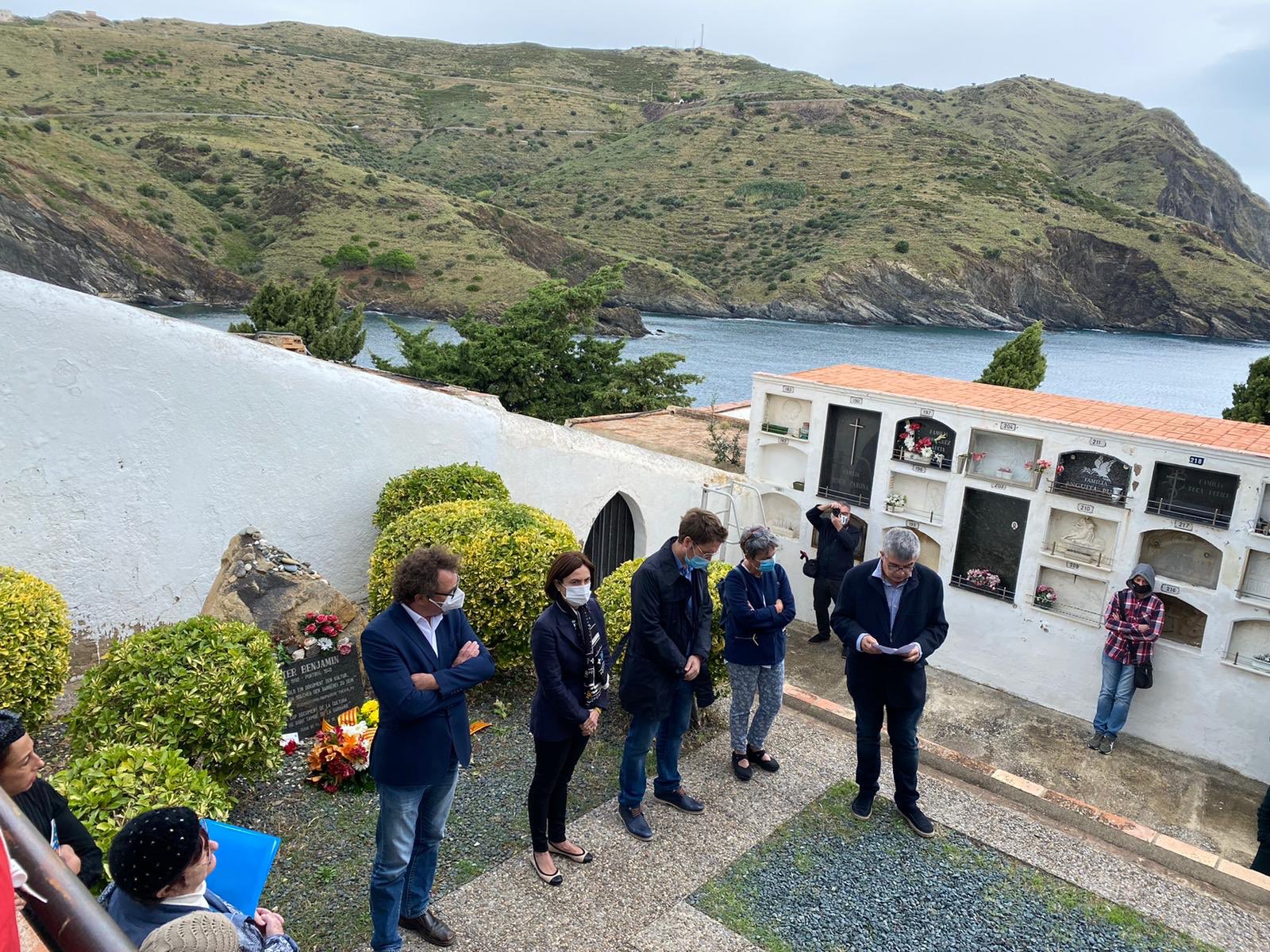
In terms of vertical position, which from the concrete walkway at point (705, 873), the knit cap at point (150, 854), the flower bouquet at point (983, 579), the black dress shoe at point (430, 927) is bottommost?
the flower bouquet at point (983, 579)

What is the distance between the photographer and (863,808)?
197 inches

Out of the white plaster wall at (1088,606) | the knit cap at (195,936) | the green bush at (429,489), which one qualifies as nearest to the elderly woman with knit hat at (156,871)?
the knit cap at (195,936)

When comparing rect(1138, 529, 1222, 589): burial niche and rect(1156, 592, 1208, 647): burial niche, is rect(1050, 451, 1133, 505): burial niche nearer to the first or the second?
rect(1138, 529, 1222, 589): burial niche

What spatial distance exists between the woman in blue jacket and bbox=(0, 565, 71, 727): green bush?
4.20 metres

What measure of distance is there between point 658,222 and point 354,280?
31.1m

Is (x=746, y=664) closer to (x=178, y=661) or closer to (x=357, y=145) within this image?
(x=178, y=661)

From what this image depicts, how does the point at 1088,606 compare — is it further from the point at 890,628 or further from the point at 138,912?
the point at 138,912

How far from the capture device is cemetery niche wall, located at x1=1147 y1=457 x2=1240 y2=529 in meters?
8.31

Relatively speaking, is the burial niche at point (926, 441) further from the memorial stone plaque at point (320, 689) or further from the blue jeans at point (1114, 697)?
the memorial stone plaque at point (320, 689)

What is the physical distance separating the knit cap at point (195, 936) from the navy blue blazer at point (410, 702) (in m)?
1.27

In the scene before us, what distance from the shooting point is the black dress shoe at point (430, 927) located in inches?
147

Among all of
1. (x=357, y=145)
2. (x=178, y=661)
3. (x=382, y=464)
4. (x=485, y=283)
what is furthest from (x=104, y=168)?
(x=178, y=661)

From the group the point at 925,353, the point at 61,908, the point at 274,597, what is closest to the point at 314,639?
the point at 274,597

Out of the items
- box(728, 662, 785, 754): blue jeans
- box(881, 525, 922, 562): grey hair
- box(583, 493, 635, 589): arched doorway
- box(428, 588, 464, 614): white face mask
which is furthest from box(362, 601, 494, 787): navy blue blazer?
box(583, 493, 635, 589): arched doorway
